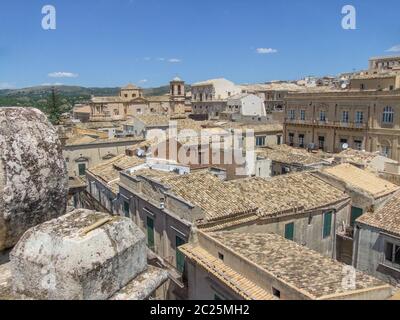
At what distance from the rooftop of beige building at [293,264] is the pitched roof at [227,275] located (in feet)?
0.57

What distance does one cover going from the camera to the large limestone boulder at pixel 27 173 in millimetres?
3518

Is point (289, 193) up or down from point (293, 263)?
up

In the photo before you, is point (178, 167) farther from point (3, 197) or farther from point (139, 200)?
point (3, 197)

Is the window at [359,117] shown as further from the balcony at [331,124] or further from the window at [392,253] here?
the window at [392,253]

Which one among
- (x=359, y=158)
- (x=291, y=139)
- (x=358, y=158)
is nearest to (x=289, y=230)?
(x=358, y=158)

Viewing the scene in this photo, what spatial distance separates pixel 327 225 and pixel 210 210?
662 centimetres

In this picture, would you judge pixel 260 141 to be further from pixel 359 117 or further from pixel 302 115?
pixel 359 117

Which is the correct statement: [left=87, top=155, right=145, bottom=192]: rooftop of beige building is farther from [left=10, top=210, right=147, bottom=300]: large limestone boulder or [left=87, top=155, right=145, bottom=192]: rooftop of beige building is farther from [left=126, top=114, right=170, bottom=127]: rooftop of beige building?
[left=10, top=210, right=147, bottom=300]: large limestone boulder

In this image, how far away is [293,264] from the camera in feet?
36.5

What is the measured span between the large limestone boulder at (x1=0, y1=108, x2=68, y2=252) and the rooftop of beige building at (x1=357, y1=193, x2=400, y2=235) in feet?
45.5

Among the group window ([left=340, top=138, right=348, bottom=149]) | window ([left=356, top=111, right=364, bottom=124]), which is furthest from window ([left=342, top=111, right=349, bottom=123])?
window ([left=340, top=138, right=348, bottom=149])

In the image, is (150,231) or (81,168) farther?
(81,168)

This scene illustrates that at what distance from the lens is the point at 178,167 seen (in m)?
22.5

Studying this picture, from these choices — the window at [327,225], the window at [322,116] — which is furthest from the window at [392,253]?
the window at [322,116]
